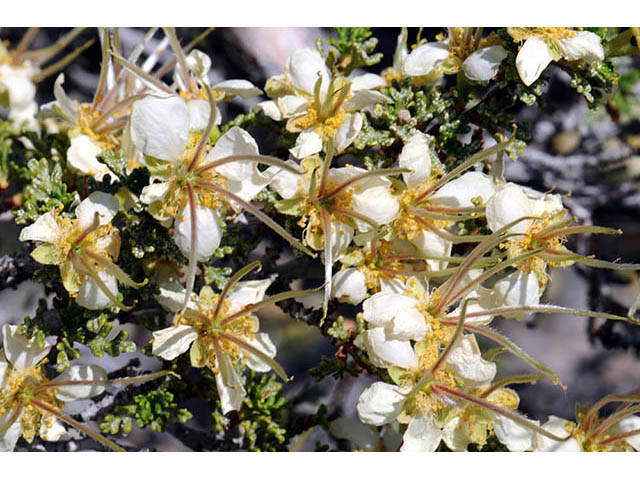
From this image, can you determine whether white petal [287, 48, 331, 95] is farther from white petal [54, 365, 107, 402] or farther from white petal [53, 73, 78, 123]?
white petal [54, 365, 107, 402]

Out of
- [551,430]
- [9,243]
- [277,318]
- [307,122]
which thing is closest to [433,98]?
[307,122]

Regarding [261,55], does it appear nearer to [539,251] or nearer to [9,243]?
[9,243]

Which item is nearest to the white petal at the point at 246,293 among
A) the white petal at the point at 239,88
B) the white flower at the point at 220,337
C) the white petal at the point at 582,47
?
the white flower at the point at 220,337

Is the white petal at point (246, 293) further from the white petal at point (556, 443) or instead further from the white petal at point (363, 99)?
the white petal at point (556, 443)

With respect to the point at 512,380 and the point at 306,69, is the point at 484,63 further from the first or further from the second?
the point at 512,380

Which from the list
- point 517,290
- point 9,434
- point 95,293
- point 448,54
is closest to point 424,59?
point 448,54
